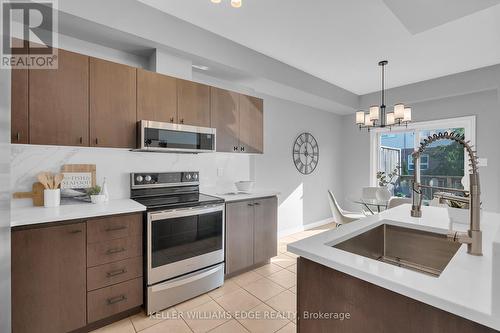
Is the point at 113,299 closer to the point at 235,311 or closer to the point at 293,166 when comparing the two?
the point at 235,311

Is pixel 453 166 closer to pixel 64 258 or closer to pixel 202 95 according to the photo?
pixel 202 95

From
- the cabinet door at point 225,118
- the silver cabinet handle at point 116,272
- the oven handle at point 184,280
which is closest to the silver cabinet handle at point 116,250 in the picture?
the silver cabinet handle at point 116,272

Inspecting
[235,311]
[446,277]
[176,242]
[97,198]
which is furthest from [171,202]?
[446,277]

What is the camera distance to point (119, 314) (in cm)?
196

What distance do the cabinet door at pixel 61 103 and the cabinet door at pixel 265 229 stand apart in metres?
1.91

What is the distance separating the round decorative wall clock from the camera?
4.37 metres

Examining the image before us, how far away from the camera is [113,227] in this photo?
1.86 meters

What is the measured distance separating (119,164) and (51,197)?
2.06 ft

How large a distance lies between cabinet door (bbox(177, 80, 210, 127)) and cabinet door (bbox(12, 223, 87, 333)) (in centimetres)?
137

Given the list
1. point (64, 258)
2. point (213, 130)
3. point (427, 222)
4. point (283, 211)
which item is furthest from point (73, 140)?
point (283, 211)

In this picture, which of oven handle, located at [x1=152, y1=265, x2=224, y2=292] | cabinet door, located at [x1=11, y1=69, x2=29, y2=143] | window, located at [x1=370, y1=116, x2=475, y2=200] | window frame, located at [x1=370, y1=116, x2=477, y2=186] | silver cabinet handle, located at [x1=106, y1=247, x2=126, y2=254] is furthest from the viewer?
window, located at [x1=370, y1=116, x2=475, y2=200]

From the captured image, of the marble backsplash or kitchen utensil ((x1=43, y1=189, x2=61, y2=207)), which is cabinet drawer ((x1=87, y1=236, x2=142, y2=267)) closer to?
kitchen utensil ((x1=43, y1=189, x2=61, y2=207))

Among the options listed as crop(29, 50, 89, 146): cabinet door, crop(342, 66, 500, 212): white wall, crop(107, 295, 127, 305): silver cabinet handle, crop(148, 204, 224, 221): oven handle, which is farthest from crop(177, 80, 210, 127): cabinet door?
crop(342, 66, 500, 212): white wall

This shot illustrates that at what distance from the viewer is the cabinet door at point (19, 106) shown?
1.69 m
